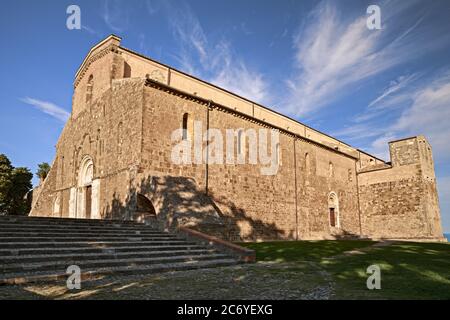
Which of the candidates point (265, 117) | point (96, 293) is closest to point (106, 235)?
point (96, 293)

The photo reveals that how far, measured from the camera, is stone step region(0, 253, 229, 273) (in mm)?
7531

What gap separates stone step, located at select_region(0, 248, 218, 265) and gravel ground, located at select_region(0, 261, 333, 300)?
1.51 meters

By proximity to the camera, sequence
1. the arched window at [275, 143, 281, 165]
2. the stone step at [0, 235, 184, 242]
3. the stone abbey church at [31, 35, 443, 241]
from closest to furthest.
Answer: the stone step at [0, 235, 184, 242]
the stone abbey church at [31, 35, 443, 241]
the arched window at [275, 143, 281, 165]

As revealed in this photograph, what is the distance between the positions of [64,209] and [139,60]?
11.0 metres

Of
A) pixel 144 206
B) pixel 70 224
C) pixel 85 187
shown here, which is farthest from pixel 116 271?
pixel 85 187

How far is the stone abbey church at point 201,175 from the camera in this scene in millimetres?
16328

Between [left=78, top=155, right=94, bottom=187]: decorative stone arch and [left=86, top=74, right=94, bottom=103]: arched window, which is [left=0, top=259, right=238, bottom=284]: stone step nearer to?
[left=78, top=155, right=94, bottom=187]: decorative stone arch

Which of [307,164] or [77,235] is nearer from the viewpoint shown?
[77,235]

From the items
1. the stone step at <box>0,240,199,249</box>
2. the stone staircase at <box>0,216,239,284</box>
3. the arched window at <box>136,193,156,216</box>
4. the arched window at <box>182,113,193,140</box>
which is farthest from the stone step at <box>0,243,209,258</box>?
the arched window at <box>182,113,193,140</box>

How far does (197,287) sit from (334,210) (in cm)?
2551

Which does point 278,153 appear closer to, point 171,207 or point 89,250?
point 171,207

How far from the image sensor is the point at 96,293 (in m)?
6.04

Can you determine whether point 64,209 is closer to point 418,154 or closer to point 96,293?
point 96,293

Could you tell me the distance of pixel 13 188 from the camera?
33531 millimetres
